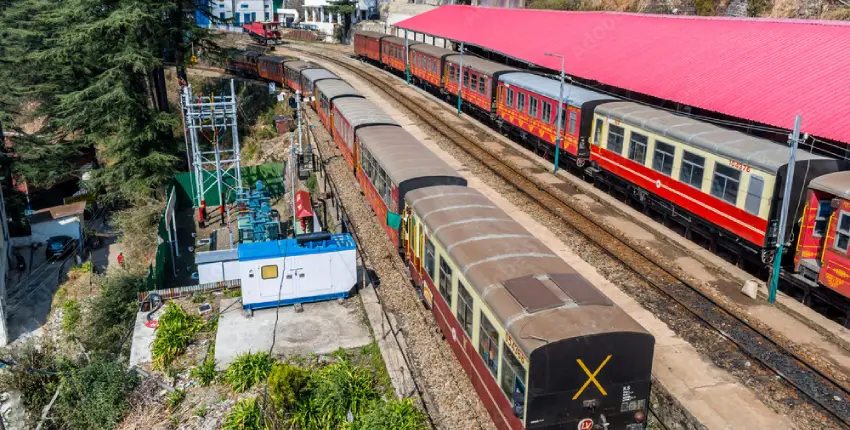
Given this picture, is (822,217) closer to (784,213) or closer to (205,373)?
(784,213)

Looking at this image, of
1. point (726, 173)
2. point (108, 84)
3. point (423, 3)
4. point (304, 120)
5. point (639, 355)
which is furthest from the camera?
point (423, 3)

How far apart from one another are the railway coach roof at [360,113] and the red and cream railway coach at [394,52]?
21163mm

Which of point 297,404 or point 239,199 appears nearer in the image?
point 297,404

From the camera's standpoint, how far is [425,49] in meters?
47.8

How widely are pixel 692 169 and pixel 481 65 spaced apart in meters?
20.3

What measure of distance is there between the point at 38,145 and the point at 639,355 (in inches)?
1453

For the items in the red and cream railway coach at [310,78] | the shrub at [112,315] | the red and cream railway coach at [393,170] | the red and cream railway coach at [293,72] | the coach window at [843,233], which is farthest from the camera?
the red and cream railway coach at [293,72]

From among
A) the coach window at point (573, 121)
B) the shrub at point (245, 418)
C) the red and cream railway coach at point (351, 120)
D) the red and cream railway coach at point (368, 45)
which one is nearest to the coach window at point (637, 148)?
the coach window at point (573, 121)

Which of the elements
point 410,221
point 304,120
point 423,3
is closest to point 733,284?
point 410,221

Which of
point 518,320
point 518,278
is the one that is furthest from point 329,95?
point 518,320

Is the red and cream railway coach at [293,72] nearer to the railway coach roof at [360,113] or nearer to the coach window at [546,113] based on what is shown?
the railway coach roof at [360,113]

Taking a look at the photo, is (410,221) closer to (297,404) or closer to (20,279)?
(297,404)

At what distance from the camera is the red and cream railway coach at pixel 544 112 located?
26.3m

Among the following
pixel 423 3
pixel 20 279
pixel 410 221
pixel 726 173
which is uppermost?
pixel 423 3
